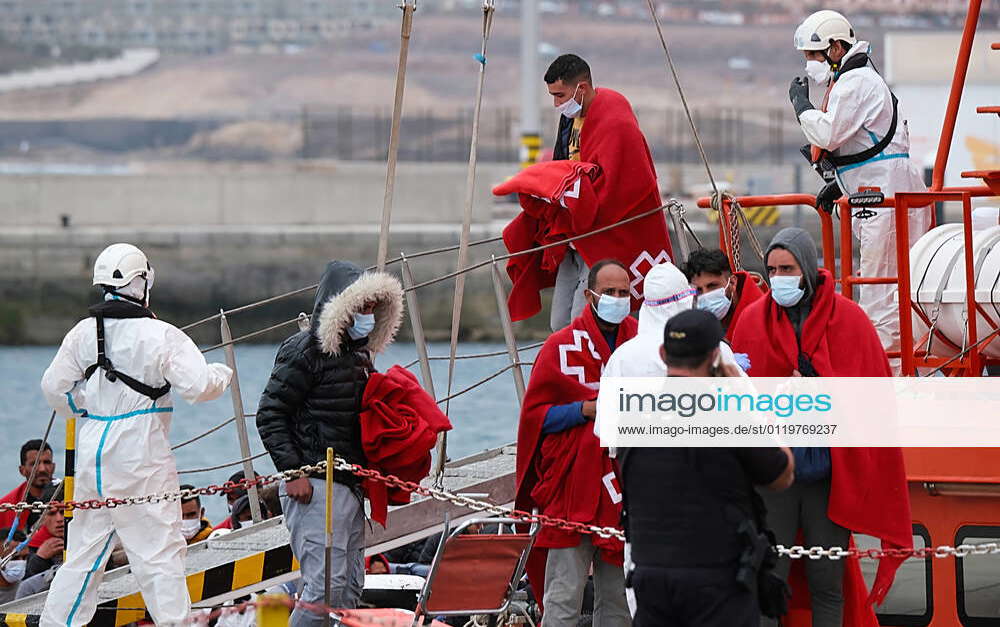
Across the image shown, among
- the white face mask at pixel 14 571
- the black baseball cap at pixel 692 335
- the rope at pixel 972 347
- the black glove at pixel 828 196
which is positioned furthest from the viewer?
the white face mask at pixel 14 571

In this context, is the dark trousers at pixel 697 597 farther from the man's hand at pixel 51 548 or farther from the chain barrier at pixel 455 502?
the man's hand at pixel 51 548

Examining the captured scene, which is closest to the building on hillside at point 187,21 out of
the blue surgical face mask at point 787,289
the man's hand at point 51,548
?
the man's hand at point 51,548

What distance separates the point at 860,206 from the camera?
26.2ft

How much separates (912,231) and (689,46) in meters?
75.3

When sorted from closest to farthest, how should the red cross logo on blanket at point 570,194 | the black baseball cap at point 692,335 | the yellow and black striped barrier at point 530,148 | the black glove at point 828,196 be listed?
1. the black baseball cap at point 692,335
2. the red cross logo on blanket at point 570,194
3. the black glove at point 828,196
4. the yellow and black striped barrier at point 530,148

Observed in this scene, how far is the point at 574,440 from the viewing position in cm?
711

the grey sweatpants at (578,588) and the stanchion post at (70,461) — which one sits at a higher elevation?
the stanchion post at (70,461)

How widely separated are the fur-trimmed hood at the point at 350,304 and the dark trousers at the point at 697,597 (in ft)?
7.33

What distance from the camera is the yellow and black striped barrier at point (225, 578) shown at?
319 inches

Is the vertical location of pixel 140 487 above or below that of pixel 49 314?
above

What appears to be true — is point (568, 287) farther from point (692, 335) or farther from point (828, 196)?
point (692, 335)

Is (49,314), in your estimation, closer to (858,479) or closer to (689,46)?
(858,479)

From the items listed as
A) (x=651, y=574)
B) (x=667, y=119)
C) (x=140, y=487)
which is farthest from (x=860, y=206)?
(x=667, y=119)

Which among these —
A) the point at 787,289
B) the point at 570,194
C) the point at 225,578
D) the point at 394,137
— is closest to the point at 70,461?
the point at 225,578
